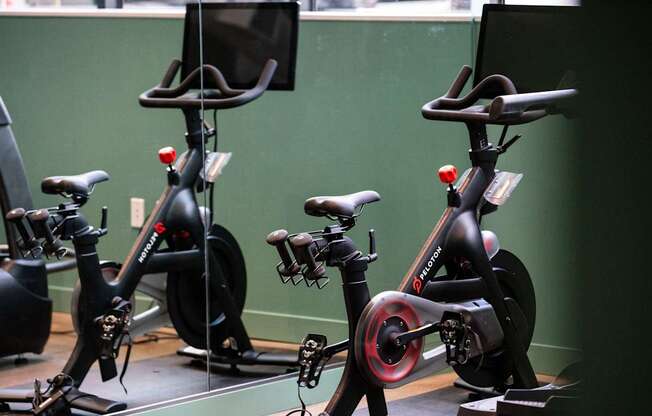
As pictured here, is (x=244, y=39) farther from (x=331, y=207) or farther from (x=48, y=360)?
(x=48, y=360)

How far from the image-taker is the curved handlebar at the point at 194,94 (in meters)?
3.55

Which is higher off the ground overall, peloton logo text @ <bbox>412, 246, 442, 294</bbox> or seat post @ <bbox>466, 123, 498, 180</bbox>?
seat post @ <bbox>466, 123, 498, 180</bbox>

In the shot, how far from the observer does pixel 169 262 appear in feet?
12.3

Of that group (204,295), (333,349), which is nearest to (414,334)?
(333,349)

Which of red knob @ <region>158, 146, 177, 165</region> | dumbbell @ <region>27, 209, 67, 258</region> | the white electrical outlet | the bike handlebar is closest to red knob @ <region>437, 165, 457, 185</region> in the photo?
the bike handlebar

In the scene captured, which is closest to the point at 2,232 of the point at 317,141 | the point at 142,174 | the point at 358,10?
the point at 142,174

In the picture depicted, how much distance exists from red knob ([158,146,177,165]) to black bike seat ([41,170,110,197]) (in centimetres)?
30

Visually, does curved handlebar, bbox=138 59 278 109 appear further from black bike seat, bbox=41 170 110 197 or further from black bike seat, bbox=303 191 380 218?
black bike seat, bbox=303 191 380 218

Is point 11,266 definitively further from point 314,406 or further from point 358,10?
point 358,10

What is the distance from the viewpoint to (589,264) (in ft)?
1.98

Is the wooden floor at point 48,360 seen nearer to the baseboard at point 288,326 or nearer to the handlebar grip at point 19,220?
the handlebar grip at point 19,220

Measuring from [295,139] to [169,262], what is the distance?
0.65m

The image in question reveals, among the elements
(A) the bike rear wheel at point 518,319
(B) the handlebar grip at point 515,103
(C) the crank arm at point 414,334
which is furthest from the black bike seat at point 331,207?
(A) the bike rear wheel at point 518,319

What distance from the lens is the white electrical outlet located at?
365 centimetres
